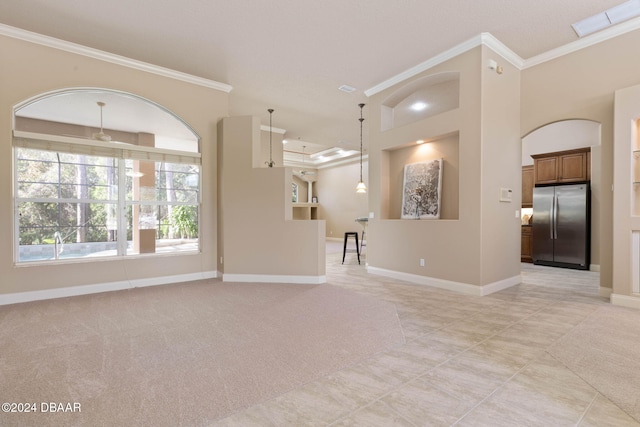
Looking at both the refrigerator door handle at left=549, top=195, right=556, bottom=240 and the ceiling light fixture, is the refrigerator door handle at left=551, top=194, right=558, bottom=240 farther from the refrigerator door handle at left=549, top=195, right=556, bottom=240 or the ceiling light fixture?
the ceiling light fixture

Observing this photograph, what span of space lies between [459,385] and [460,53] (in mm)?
4349

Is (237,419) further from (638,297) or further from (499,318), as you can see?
(638,297)

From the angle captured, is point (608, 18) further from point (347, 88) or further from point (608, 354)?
point (608, 354)

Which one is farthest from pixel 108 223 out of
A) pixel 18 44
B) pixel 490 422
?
pixel 490 422

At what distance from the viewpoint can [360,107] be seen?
6.51 m

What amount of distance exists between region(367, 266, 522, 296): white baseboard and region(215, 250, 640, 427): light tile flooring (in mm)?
752

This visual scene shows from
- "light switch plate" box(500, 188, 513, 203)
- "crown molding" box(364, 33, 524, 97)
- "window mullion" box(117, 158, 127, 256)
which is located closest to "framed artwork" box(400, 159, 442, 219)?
"light switch plate" box(500, 188, 513, 203)

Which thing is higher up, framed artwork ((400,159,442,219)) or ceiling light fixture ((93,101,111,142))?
ceiling light fixture ((93,101,111,142))

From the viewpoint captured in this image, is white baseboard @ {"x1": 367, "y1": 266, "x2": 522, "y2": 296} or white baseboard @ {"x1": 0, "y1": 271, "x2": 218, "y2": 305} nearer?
white baseboard @ {"x1": 0, "y1": 271, "x2": 218, "y2": 305}

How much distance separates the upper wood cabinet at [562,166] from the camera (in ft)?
20.3

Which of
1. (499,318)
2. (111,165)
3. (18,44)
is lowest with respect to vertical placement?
(499,318)

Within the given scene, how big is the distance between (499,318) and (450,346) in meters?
1.09

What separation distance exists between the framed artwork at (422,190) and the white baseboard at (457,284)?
1024 mm

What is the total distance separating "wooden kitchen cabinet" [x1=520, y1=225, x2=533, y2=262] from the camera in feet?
22.9
